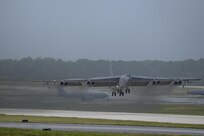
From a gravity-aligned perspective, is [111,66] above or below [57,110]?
above

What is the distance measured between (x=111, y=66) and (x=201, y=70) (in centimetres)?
1508

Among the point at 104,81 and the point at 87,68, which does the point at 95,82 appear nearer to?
the point at 104,81

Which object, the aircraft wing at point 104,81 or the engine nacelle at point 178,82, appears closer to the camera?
the engine nacelle at point 178,82

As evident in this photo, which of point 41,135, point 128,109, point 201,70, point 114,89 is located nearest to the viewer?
point 41,135

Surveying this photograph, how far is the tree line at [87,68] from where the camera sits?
233 feet

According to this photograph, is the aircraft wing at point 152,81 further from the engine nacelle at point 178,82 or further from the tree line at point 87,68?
the tree line at point 87,68

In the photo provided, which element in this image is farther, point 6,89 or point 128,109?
point 6,89

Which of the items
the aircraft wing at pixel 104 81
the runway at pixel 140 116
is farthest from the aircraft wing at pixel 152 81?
the runway at pixel 140 116

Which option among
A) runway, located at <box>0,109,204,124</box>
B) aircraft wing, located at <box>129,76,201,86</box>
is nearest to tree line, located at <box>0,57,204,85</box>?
aircraft wing, located at <box>129,76,201,86</box>

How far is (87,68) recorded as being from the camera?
255 ft

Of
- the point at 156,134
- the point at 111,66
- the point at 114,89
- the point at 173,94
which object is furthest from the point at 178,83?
the point at 156,134

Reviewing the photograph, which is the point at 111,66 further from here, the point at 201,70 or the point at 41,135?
the point at 41,135

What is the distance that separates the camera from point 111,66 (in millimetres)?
81375

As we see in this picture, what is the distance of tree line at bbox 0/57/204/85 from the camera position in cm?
7106
